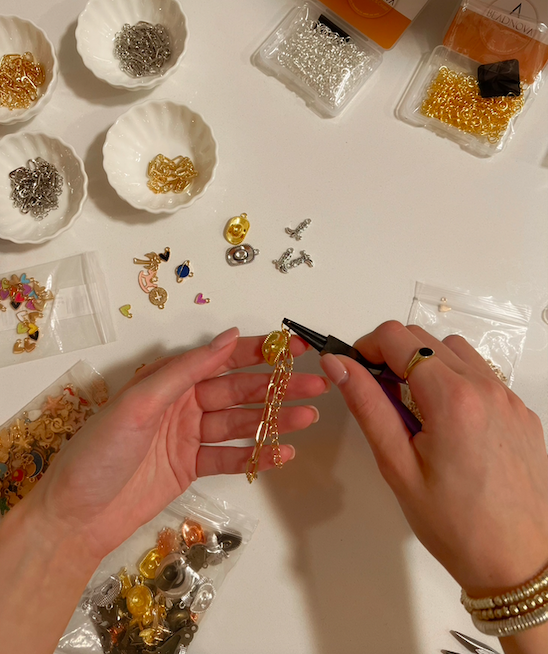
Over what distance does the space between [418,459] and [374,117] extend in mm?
784

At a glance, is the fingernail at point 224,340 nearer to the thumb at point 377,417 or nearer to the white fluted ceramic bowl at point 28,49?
the thumb at point 377,417

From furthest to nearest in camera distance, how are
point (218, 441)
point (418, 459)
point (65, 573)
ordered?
point (218, 441) → point (65, 573) → point (418, 459)

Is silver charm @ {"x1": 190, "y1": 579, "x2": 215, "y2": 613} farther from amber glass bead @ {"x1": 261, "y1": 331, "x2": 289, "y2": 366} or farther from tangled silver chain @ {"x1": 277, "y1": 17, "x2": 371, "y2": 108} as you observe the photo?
tangled silver chain @ {"x1": 277, "y1": 17, "x2": 371, "y2": 108}

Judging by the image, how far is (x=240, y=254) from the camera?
1049mm

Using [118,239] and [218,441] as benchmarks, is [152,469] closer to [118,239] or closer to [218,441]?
[218,441]

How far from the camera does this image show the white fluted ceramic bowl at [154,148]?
3.34ft

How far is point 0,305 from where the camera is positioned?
3.54ft

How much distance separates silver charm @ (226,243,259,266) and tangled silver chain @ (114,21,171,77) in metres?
0.43

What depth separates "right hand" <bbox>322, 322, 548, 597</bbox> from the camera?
2.20ft

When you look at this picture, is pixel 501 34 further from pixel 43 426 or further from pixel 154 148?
pixel 43 426

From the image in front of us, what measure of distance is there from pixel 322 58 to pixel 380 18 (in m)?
0.16

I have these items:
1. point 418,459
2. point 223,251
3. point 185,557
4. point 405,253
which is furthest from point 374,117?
point 185,557

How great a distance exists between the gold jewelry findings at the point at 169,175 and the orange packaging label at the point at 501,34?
646mm

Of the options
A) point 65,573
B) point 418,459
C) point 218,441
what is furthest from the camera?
point 218,441
